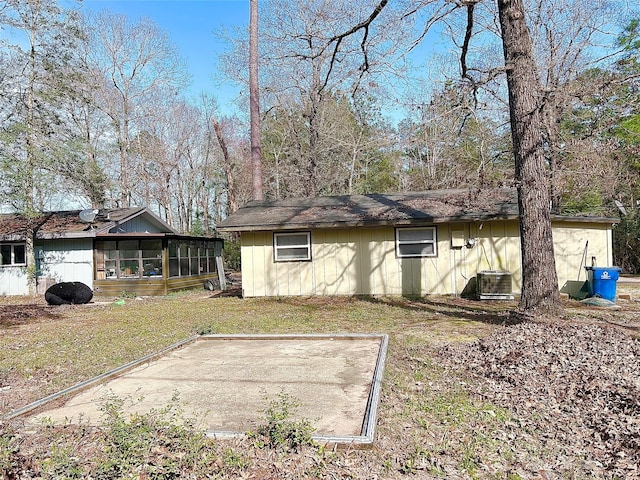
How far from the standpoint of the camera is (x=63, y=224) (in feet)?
56.1

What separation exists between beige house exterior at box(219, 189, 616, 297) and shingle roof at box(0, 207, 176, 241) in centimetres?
648

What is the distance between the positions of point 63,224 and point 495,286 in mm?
15243

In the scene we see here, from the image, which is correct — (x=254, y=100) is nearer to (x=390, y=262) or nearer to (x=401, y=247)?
(x=401, y=247)

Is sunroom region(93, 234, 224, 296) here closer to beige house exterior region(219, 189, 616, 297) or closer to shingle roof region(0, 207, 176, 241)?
shingle roof region(0, 207, 176, 241)

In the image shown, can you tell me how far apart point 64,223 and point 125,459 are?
55.9 ft

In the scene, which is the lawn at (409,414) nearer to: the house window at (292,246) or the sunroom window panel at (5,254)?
the house window at (292,246)

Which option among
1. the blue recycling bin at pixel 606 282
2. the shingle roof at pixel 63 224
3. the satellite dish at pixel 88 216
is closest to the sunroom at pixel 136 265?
the shingle roof at pixel 63 224

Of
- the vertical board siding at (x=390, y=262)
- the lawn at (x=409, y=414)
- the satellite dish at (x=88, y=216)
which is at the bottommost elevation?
the lawn at (x=409, y=414)

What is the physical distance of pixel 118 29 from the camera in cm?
2570

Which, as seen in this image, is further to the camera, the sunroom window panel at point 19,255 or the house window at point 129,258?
the sunroom window panel at point 19,255

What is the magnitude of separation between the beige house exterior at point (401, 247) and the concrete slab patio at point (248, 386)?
18.7 ft

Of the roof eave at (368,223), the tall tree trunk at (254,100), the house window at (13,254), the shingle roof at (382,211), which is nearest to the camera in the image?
the roof eave at (368,223)

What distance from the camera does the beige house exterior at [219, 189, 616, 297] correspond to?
11.8 m

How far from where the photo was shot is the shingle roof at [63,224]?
16062 millimetres
